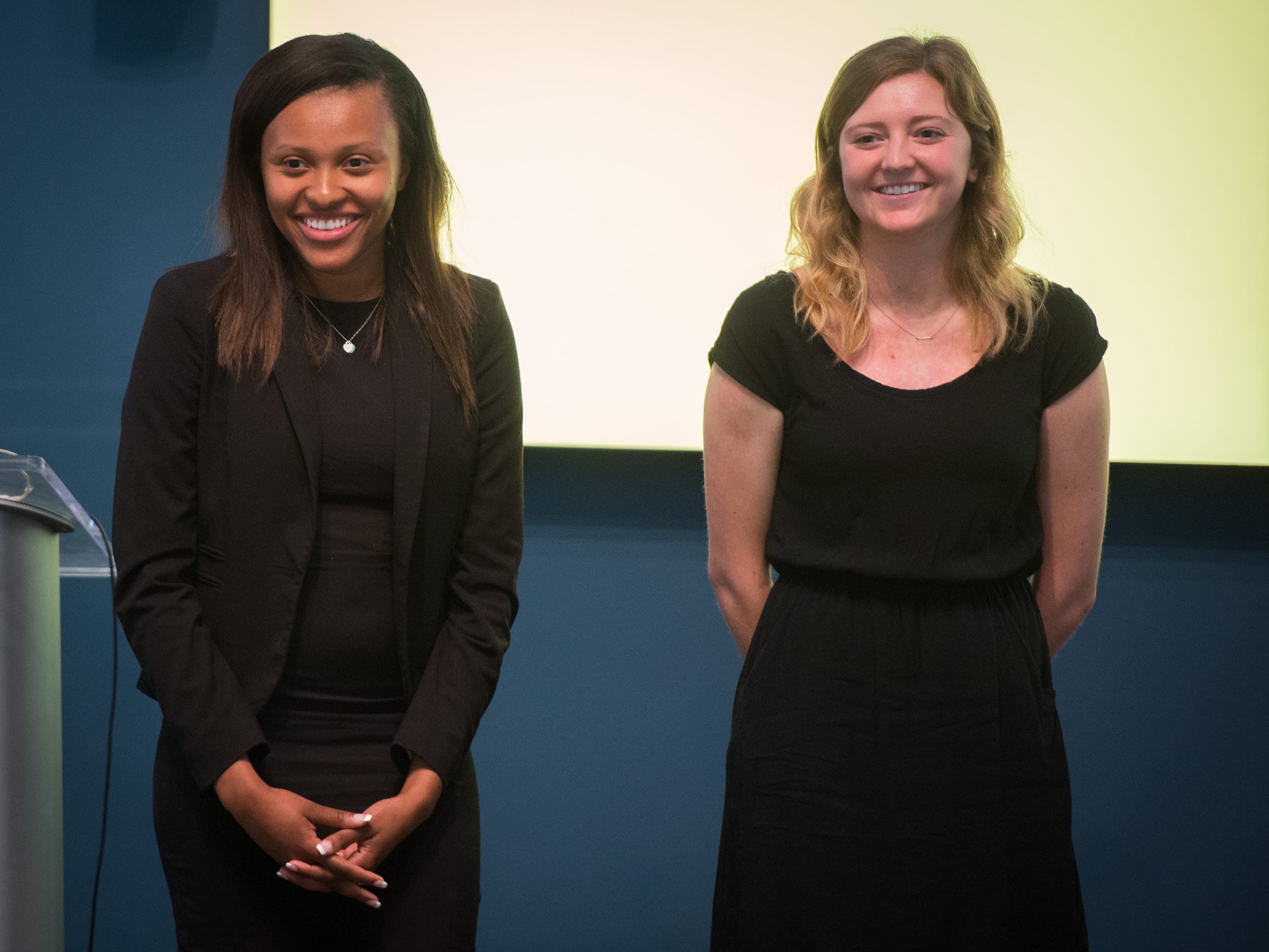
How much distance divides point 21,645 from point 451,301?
61 centimetres

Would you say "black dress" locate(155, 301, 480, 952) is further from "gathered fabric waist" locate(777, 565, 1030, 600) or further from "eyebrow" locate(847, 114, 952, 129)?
"eyebrow" locate(847, 114, 952, 129)

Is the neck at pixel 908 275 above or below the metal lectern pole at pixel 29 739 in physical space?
above

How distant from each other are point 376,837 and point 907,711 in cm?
64

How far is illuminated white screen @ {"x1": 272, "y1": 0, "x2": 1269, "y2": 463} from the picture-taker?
7.73ft

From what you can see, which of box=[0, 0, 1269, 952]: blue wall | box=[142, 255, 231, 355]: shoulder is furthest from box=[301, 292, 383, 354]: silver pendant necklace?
Result: box=[0, 0, 1269, 952]: blue wall

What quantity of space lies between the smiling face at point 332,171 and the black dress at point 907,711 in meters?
0.56

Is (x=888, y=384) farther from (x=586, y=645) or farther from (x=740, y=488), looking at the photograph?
(x=586, y=645)

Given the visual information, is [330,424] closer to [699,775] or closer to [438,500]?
[438,500]

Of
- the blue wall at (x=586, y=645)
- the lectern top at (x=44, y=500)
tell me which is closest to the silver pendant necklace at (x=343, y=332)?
the lectern top at (x=44, y=500)

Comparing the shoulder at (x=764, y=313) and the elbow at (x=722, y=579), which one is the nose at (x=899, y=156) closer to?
the shoulder at (x=764, y=313)

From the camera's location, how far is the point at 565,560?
250 centimetres

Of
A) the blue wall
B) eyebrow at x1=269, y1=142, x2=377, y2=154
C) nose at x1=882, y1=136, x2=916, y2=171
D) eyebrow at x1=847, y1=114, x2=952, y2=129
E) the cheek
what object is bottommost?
the blue wall

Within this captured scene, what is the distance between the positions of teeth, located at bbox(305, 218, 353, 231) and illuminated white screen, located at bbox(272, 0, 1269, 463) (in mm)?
1097

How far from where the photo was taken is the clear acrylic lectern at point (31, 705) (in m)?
1.16
